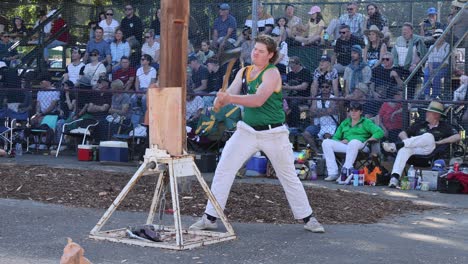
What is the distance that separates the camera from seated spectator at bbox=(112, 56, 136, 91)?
17.0 m

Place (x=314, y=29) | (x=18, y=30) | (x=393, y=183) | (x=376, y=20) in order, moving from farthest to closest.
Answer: (x=18, y=30) < (x=314, y=29) < (x=376, y=20) < (x=393, y=183)

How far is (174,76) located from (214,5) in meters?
8.54

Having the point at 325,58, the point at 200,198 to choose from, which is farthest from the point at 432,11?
the point at 200,198

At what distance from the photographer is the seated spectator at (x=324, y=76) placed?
15398mm

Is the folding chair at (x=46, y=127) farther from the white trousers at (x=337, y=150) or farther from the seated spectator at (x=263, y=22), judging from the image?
the white trousers at (x=337, y=150)

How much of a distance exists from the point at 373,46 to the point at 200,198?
23.4ft

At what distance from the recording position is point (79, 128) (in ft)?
53.7

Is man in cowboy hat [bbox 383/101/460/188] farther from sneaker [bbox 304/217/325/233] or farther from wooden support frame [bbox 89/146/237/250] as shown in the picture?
wooden support frame [bbox 89/146/237/250]

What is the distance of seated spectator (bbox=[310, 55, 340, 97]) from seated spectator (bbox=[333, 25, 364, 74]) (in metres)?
0.66

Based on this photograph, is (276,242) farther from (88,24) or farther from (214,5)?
(88,24)

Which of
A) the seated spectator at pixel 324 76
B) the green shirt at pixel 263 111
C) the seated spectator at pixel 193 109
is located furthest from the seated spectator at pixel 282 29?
the green shirt at pixel 263 111

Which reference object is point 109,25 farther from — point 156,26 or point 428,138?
point 428,138

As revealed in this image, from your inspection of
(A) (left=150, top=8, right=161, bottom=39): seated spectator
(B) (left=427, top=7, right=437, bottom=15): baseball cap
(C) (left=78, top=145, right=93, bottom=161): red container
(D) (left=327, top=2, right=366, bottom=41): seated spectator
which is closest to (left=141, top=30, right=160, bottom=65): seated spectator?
(A) (left=150, top=8, right=161, bottom=39): seated spectator

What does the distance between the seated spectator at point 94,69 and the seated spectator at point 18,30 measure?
3693 mm
